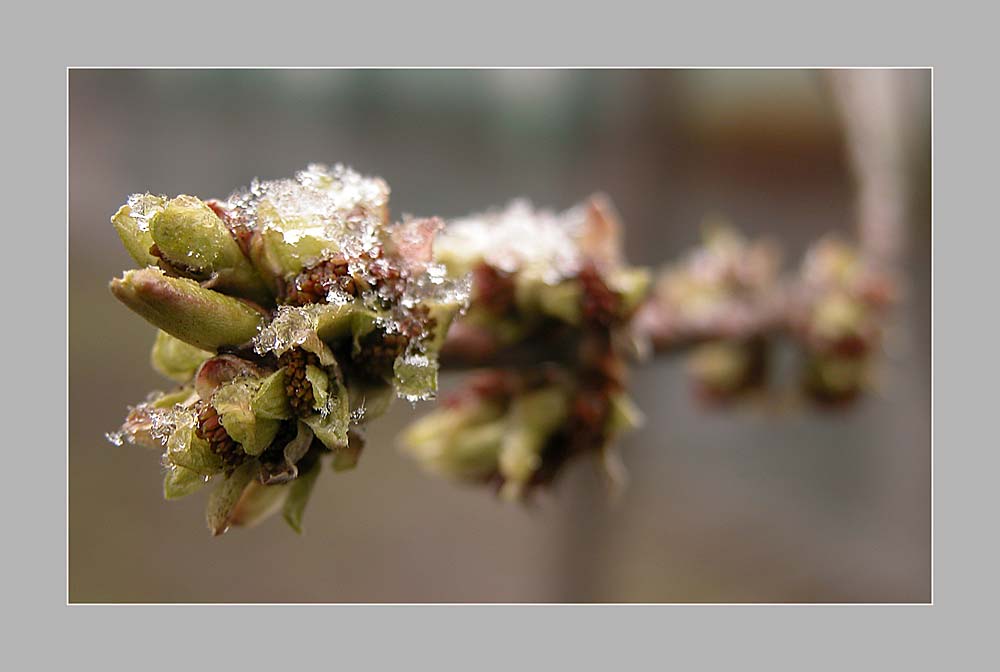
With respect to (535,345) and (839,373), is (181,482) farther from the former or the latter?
(839,373)

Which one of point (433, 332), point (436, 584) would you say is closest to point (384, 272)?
point (433, 332)

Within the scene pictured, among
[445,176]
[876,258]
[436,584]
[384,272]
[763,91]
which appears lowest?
[436,584]

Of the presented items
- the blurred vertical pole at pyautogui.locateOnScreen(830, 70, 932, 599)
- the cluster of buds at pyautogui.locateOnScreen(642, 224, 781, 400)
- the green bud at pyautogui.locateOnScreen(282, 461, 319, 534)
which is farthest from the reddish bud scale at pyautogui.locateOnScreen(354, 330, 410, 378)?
the blurred vertical pole at pyautogui.locateOnScreen(830, 70, 932, 599)

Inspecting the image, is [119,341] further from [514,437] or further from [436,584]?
[436,584]

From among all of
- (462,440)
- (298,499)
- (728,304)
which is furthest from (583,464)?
(298,499)

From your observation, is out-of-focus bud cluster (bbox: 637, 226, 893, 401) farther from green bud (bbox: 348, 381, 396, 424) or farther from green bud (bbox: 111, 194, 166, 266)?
green bud (bbox: 111, 194, 166, 266)

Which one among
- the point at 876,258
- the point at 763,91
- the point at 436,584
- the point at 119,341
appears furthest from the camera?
the point at 763,91

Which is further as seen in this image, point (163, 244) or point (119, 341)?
point (119, 341)
